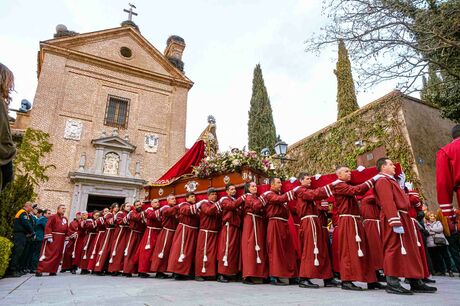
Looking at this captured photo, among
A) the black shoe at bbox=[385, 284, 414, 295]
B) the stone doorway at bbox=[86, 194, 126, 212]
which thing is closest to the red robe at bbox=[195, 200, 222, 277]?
the black shoe at bbox=[385, 284, 414, 295]

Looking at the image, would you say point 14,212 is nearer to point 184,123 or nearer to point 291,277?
point 291,277

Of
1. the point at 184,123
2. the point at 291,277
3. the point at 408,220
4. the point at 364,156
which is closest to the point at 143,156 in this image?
the point at 184,123

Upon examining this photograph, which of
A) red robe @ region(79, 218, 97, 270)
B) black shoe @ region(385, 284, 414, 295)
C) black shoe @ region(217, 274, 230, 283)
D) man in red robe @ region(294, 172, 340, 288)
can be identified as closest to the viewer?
black shoe @ region(385, 284, 414, 295)

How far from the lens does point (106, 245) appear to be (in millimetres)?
7945

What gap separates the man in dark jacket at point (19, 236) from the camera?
762cm

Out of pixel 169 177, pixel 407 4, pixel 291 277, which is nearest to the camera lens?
pixel 291 277

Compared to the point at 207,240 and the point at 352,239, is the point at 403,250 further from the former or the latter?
the point at 207,240

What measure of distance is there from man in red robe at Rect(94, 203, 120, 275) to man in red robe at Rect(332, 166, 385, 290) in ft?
19.3

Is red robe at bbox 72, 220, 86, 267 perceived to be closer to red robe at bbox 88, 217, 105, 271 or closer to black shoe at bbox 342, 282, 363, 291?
red robe at bbox 88, 217, 105, 271

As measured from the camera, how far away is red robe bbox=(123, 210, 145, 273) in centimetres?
716

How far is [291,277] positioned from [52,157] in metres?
15.0

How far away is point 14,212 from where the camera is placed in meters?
9.20

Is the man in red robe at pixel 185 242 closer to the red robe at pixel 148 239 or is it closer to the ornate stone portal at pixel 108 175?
the red robe at pixel 148 239

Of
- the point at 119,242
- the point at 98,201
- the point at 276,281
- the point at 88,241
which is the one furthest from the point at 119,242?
the point at 98,201
